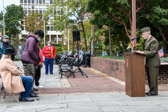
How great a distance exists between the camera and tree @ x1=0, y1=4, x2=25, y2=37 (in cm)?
7562

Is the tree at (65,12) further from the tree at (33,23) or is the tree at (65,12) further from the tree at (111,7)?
the tree at (33,23)

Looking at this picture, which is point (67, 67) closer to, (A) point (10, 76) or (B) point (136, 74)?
(B) point (136, 74)

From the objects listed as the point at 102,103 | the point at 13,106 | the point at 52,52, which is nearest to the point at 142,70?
the point at 102,103

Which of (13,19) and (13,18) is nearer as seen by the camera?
(13,19)

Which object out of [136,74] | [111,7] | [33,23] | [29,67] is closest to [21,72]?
[29,67]

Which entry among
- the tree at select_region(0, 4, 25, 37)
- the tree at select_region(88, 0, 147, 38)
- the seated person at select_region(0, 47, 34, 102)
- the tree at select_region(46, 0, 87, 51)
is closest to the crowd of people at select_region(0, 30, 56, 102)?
the seated person at select_region(0, 47, 34, 102)

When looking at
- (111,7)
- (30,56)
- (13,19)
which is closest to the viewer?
(30,56)

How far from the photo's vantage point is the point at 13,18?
77.4m

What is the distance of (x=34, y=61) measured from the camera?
8.12 m

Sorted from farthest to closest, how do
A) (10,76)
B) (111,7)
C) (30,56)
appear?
(111,7)
(30,56)
(10,76)

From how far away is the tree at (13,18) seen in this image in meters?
75.6

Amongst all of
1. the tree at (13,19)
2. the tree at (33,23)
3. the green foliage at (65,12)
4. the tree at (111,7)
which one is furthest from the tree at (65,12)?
the tree at (13,19)

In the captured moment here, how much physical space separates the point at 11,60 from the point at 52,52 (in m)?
8.38

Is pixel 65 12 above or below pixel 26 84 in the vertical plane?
above
